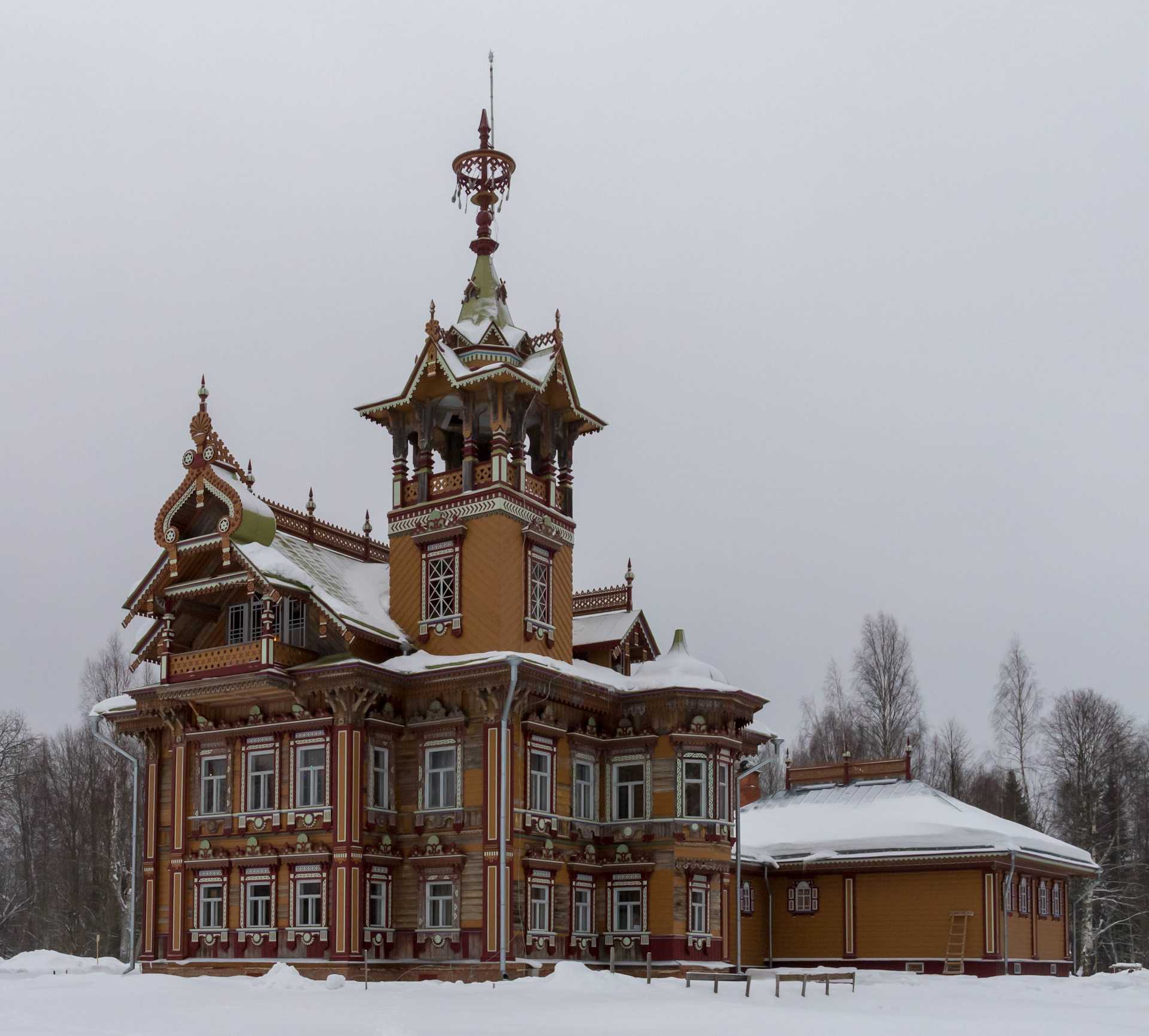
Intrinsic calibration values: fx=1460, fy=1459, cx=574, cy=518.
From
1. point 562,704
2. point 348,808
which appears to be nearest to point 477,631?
point 562,704

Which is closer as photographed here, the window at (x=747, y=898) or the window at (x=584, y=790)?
the window at (x=584, y=790)

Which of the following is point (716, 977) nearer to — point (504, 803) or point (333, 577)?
point (504, 803)

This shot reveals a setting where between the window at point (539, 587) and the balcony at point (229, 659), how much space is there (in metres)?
5.38

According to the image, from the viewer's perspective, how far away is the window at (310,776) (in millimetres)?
33688

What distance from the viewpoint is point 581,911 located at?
3550 cm

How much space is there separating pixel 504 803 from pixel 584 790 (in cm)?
450

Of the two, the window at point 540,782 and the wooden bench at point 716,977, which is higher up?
the window at point 540,782

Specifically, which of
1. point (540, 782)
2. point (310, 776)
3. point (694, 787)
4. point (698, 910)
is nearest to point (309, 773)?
point (310, 776)

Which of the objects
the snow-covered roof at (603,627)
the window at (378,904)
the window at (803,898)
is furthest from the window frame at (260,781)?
the window at (803,898)

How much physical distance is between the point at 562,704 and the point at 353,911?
7.07 meters

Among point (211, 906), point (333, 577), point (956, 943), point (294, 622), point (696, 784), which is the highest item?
point (333, 577)

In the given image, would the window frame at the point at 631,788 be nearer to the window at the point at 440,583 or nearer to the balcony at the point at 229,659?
the window at the point at 440,583

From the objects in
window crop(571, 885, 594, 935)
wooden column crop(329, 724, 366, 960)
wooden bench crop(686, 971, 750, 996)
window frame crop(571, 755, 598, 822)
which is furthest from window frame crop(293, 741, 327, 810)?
wooden bench crop(686, 971, 750, 996)

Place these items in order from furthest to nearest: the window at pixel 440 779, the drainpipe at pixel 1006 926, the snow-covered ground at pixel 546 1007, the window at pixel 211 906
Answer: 1. the drainpipe at pixel 1006 926
2. the window at pixel 211 906
3. the window at pixel 440 779
4. the snow-covered ground at pixel 546 1007
